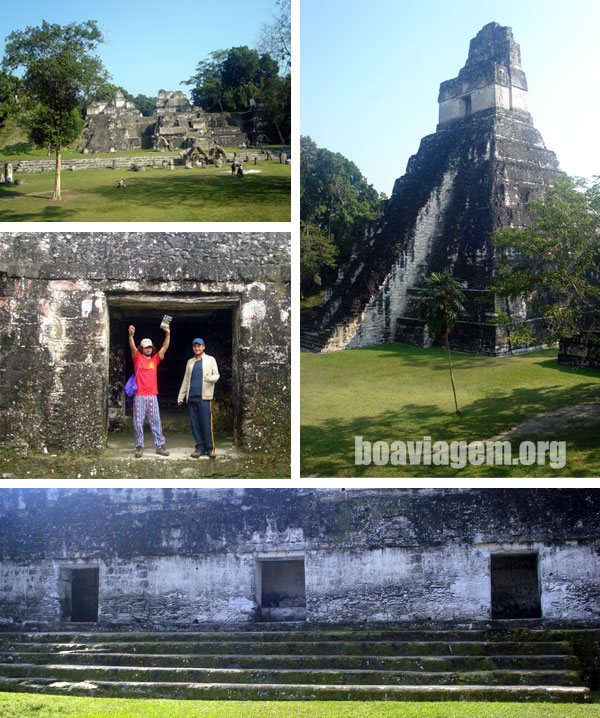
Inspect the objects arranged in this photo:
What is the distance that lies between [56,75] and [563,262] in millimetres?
4871

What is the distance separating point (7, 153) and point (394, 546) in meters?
5.25

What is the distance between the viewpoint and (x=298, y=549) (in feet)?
26.3

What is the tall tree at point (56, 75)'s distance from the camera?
210 inches

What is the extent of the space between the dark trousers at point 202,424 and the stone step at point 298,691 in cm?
242

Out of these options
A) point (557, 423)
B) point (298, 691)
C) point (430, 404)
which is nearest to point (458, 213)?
point (430, 404)

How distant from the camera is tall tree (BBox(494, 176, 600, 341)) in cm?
739

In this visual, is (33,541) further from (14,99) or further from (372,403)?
(14,99)

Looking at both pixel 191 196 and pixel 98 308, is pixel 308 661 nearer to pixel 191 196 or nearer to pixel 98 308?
pixel 98 308

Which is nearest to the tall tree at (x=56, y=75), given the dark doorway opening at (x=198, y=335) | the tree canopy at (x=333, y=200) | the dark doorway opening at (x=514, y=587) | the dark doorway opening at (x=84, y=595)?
the dark doorway opening at (x=198, y=335)

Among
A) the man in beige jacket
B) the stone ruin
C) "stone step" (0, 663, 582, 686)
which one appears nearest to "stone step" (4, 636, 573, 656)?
"stone step" (0, 663, 582, 686)

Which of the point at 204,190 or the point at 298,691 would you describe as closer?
the point at 204,190

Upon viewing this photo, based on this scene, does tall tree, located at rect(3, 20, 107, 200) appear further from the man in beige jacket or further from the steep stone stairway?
the steep stone stairway

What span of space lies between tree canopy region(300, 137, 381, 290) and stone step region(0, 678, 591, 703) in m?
4.77

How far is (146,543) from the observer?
816cm
